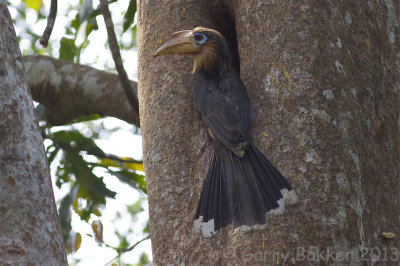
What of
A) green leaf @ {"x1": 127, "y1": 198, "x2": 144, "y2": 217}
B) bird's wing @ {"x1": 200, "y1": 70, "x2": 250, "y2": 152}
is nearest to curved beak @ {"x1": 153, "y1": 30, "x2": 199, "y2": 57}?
bird's wing @ {"x1": 200, "y1": 70, "x2": 250, "y2": 152}

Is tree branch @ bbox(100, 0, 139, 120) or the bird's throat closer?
the bird's throat

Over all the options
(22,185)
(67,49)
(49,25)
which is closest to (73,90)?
(67,49)

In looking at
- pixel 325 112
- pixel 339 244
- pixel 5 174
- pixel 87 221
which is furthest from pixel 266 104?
pixel 87 221

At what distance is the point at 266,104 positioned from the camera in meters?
3.19

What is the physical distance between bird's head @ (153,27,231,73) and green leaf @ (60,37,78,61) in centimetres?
167

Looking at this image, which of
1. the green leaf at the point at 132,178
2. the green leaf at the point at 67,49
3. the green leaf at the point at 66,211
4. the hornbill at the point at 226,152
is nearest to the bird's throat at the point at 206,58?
the hornbill at the point at 226,152

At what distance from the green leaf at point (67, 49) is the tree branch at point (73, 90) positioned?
0.42 ft

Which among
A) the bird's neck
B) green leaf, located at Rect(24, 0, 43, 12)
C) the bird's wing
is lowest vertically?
the bird's wing

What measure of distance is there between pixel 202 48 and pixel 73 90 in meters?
1.47

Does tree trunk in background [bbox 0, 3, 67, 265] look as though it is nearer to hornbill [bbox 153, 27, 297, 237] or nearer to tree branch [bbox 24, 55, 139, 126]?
hornbill [bbox 153, 27, 297, 237]

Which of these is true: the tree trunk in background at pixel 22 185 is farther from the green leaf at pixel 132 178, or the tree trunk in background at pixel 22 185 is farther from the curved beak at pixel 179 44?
the green leaf at pixel 132 178

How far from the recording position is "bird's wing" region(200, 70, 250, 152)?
10.8 feet

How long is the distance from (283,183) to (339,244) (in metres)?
0.36

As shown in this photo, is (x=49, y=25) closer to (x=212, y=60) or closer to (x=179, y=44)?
(x=179, y=44)
